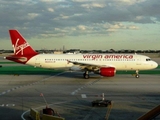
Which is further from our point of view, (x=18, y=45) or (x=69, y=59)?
(x=18, y=45)

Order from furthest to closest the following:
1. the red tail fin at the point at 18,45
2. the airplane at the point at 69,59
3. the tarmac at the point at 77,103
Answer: the red tail fin at the point at 18,45, the airplane at the point at 69,59, the tarmac at the point at 77,103

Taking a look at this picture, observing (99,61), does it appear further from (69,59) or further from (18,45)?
(18,45)

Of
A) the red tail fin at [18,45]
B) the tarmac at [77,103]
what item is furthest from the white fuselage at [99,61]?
the tarmac at [77,103]

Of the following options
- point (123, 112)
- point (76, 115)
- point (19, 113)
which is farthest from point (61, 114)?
point (123, 112)

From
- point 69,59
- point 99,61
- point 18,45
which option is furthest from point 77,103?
point 18,45

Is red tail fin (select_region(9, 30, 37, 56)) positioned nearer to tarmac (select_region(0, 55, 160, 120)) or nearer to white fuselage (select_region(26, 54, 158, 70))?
white fuselage (select_region(26, 54, 158, 70))

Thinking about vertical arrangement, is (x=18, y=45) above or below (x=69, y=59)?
above

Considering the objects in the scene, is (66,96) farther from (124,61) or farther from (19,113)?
(124,61)

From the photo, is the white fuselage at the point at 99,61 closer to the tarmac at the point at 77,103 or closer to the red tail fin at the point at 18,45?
the red tail fin at the point at 18,45

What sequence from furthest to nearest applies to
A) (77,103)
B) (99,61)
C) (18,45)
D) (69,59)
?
(18,45) → (69,59) → (99,61) → (77,103)

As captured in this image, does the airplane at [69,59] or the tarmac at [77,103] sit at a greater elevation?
the airplane at [69,59]

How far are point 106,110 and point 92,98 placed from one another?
4.24 meters

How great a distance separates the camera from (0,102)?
18406 mm

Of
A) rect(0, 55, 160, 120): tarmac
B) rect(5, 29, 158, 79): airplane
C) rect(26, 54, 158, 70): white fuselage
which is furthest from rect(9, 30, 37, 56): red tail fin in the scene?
rect(0, 55, 160, 120): tarmac
